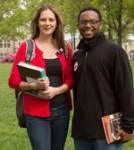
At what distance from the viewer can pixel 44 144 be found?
4453 mm

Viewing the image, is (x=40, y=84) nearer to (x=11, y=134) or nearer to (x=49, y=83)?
(x=49, y=83)

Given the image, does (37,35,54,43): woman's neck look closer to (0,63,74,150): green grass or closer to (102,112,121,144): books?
(102,112,121,144): books

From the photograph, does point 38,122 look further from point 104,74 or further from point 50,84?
point 104,74

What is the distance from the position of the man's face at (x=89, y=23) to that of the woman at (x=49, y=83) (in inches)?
19.1

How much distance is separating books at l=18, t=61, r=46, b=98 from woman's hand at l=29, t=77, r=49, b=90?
0.11 feet

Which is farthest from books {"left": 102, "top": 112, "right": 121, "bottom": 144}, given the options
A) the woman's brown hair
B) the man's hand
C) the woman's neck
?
the woman's neck

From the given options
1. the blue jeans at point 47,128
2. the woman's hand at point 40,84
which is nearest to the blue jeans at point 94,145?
the blue jeans at point 47,128

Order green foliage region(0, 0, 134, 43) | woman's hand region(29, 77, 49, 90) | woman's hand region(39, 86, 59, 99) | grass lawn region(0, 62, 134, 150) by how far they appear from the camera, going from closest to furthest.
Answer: woman's hand region(29, 77, 49, 90) < woman's hand region(39, 86, 59, 99) < grass lawn region(0, 62, 134, 150) < green foliage region(0, 0, 134, 43)

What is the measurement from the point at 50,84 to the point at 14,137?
11.9ft

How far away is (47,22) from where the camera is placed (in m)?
4.46

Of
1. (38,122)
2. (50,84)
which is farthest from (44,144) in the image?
(50,84)

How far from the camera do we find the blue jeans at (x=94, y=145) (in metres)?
3.99

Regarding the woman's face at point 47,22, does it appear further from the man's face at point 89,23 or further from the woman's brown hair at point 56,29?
the man's face at point 89,23

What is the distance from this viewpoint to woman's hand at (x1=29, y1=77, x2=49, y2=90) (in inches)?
163
